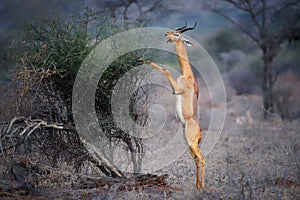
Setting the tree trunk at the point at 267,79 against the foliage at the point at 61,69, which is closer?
the foliage at the point at 61,69

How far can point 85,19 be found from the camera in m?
5.90

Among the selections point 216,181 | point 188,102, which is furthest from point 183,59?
point 216,181

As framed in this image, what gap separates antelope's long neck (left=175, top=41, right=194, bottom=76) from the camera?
5293 millimetres

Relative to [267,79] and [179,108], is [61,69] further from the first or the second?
[267,79]

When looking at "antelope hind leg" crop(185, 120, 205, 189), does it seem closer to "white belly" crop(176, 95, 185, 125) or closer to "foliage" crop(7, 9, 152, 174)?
"white belly" crop(176, 95, 185, 125)

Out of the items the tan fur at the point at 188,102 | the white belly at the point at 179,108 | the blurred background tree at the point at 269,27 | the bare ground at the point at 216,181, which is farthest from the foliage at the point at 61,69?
the blurred background tree at the point at 269,27

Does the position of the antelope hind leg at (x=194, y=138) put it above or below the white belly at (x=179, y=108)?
below

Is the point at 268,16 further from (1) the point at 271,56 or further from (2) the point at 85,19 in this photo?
(2) the point at 85,19

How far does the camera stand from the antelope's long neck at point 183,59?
5293mm

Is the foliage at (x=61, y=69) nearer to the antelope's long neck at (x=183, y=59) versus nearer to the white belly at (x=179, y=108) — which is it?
the antelope's long neck at (x=183, y=59)

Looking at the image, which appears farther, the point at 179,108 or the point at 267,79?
the point at 267,79

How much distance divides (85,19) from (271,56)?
600 inches

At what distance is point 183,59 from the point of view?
5.34m

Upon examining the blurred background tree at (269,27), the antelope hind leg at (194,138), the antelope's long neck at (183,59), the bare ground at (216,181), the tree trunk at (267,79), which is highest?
the blurred background tree at (269,27)
